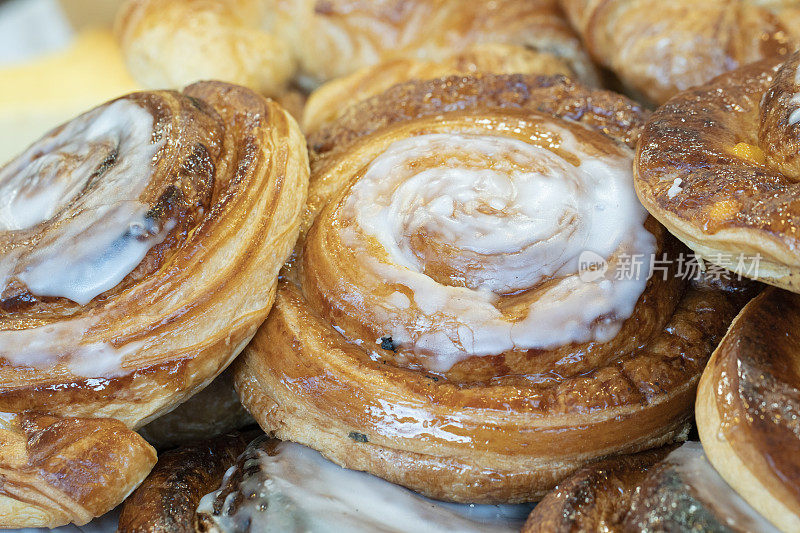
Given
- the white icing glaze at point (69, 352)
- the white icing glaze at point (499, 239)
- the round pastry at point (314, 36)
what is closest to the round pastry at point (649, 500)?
the white icing glaze at point (499, 239)

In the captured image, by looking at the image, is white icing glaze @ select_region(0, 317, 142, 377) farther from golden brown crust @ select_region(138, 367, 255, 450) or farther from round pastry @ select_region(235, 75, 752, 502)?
golden brown crust @ select_region(138, 367, 255, 450)

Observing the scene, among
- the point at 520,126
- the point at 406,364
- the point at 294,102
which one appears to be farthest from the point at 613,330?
the point at 294,102

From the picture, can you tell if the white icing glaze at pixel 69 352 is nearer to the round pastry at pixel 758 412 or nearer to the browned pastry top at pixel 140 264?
the browned pastry top at pixel 140 264

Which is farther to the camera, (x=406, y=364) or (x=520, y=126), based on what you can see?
(x=520, y=126)

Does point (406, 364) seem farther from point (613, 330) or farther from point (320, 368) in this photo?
point (613, 330)

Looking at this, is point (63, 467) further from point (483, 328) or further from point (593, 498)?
point (593, 498)

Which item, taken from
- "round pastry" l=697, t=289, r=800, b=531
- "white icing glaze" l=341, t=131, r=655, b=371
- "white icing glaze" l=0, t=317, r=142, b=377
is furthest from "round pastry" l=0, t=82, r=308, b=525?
"round pastry" l=697, t=289, r=800, b=531
